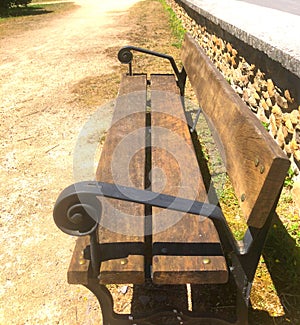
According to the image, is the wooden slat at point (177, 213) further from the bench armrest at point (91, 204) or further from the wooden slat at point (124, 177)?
the bench armrest at point (91, 204)

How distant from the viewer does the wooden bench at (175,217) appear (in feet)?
4.62

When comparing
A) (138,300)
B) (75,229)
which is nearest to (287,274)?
(138,300)

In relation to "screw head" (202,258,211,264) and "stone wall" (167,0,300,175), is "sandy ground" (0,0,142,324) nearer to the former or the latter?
"screw head" (202,258,211,264)

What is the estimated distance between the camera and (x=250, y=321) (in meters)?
2.07

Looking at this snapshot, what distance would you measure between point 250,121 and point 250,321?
1.19m

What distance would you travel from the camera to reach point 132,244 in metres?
1.63

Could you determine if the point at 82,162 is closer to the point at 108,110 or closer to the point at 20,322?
the point at 108,110

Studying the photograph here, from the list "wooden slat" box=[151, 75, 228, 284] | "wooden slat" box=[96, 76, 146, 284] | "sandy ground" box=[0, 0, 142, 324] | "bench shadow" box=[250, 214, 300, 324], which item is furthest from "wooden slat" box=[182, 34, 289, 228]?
"sandy ground" box=[0, 0, 142, 324]

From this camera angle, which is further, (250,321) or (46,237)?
(46,237)

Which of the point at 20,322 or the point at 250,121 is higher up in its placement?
the point at 250,121

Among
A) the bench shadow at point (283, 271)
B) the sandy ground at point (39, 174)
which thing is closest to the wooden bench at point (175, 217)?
the bench shadow at point (283, 271)

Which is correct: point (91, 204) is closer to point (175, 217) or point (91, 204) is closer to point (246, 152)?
point (175, 217)

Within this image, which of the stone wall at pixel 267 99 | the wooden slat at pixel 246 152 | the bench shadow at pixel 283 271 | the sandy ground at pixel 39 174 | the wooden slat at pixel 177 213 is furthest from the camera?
the stone wall at pixel 267 99

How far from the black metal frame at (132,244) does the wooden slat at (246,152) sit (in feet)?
0.39
